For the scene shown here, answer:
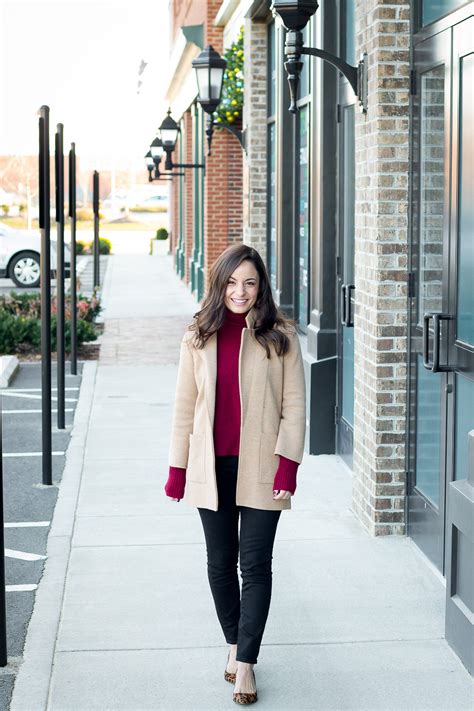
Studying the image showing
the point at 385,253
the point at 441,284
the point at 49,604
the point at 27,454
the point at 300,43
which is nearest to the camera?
the point at 49,604

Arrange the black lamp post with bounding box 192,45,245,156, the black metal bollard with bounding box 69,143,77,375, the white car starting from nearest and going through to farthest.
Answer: the black metal bollard with bounding box 69,143,77,375
the black lamp post with bounding box 192,45,245,156
the white car

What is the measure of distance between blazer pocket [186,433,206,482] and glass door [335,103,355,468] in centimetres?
395

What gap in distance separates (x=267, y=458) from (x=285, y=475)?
96mm

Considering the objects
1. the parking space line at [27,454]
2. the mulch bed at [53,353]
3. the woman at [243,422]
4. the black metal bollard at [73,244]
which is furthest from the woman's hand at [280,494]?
the mulch bed at [53,353]

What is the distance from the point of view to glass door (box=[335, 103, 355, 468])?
8781 mm

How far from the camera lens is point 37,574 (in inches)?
260

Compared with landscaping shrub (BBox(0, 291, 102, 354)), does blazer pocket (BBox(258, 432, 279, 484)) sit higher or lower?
higher

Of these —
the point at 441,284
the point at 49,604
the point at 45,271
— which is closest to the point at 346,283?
the point at 45,271

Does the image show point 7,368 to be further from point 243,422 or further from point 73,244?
point 243,422

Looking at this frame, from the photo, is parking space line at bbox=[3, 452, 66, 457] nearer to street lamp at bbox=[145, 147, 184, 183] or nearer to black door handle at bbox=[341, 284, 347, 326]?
black door handle at bbox=[341, 284, 347, 326]

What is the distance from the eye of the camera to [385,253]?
695 centimetres

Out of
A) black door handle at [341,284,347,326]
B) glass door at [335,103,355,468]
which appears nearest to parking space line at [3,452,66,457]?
glass door at [335,103,355,468]

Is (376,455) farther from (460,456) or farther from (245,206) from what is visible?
(245,206)

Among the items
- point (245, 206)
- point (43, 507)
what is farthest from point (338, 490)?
point (245, 206)
